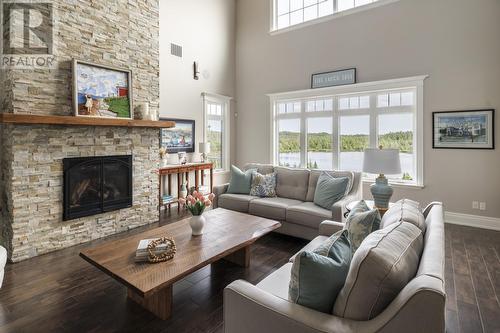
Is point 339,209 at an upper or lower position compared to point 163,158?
lower

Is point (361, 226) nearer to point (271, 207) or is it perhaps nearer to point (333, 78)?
point (271, 207)

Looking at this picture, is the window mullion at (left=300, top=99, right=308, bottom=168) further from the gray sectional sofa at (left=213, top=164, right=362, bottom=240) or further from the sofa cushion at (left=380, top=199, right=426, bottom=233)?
the sofa cushion at (left=380, top=199, right=426, bottom=233)

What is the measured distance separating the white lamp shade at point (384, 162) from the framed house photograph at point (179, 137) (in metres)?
3.84

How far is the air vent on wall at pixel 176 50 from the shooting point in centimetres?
547

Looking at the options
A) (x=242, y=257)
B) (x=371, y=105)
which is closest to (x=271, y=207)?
(x=242, y=257)

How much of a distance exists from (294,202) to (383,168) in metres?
1.43

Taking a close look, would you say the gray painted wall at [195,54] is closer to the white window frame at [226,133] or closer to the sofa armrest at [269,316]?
the white window frame at [226,133]

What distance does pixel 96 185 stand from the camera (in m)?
3.83

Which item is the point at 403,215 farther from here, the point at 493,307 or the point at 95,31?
the point at 95,31

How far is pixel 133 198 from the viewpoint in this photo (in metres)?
4.29

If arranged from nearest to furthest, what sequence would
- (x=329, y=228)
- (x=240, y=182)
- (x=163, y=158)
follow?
(x=329, y=228), (x=240, y=182), (x=163, y=158)

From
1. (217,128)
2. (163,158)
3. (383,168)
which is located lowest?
(383,168)

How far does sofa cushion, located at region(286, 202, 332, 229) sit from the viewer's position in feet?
11.2

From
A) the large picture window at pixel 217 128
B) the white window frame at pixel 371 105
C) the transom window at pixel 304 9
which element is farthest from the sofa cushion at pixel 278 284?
the transom window at pixel 304 9
